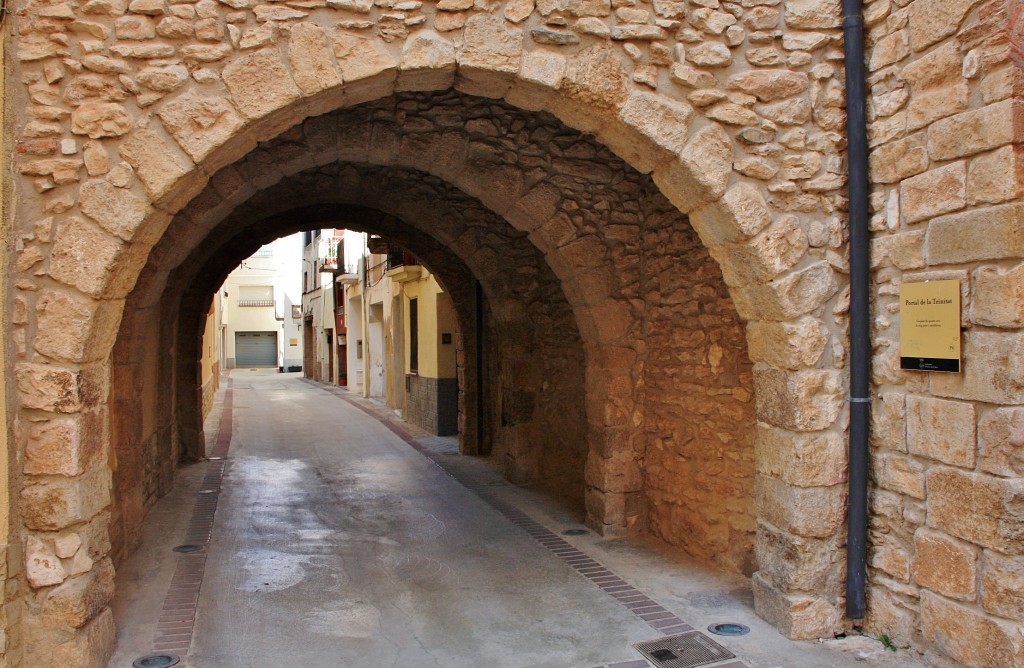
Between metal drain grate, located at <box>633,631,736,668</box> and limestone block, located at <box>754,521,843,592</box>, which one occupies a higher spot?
limestone block, located at <box>754,521,843,592</box>

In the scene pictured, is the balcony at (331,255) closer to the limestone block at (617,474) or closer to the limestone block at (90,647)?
the limestone block at (617,474)

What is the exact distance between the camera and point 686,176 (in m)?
3.72

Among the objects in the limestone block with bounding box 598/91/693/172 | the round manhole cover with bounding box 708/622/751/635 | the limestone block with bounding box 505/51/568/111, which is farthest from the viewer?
the round manhole cover with bounding box 708/622/751/635

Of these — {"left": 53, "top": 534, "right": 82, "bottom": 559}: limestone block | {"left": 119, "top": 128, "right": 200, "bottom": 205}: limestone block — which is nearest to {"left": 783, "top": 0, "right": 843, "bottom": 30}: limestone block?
{"left": 119, "top": 128, "right": 200, "bottom": 205}: limestone block

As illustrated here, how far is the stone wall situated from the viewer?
2.96m

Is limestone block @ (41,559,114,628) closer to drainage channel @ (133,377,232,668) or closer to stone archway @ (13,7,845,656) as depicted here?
stone archway @ (13,7,845,656)

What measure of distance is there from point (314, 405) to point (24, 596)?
14.1 metres

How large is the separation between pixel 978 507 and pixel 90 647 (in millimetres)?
3663

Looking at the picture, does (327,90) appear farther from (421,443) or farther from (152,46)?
(421,443)

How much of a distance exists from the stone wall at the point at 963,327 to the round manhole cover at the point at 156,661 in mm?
3245

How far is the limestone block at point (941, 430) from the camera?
310cm

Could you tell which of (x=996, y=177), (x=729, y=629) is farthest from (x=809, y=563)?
(x=996, y=177)

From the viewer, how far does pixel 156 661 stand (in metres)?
3.45

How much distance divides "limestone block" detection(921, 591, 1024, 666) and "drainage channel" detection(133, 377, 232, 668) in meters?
3.27
